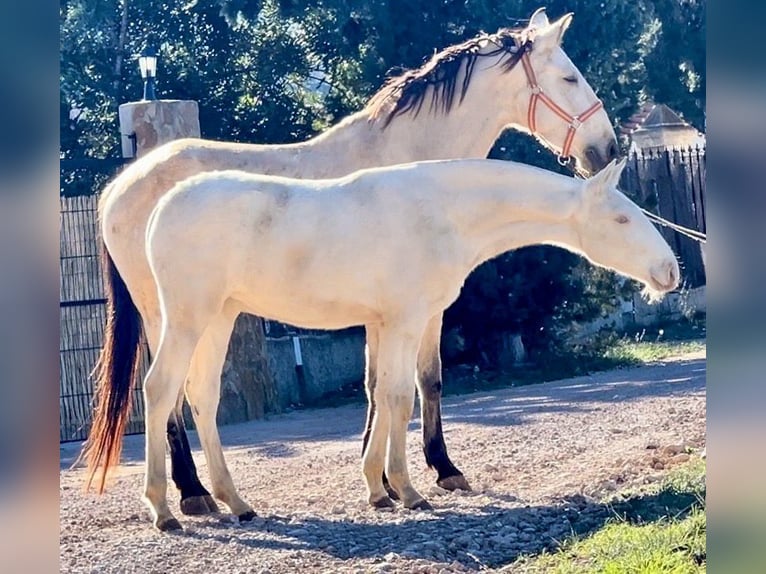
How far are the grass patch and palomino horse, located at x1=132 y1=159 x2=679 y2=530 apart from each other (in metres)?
0.96

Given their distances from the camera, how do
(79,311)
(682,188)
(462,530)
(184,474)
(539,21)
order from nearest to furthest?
(462,530)
(184,474)
(539,21)
(79,311)
(682,188)

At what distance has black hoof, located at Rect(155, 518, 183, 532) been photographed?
520 cm

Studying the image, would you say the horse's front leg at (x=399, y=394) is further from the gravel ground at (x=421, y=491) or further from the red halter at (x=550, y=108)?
the red halter at (x=550, y=108)

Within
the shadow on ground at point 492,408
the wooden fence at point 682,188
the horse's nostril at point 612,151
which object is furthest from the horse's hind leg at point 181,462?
the wooden fence at point 682,188

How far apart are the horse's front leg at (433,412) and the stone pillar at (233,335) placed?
3.57 meters

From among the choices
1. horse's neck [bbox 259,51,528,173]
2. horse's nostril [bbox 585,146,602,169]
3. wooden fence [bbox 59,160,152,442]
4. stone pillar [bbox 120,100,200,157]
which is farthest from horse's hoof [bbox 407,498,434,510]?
wooden fence [bbox 59,160,152,442]

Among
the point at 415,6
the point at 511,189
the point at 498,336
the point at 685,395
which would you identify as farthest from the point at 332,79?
the point at 511,189

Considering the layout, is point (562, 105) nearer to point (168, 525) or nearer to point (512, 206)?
point (512, 206)

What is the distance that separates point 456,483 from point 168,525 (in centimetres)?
145

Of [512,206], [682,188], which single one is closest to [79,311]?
[512,206]

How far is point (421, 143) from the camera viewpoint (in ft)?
20.8

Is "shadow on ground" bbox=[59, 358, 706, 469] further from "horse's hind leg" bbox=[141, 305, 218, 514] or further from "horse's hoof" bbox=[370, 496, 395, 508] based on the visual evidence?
"horse's hoof" bbox=[370, 496, 395, 508]

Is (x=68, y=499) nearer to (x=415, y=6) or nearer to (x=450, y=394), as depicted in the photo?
(x=450, y=394)

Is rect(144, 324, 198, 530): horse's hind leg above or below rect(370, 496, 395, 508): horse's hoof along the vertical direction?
above
